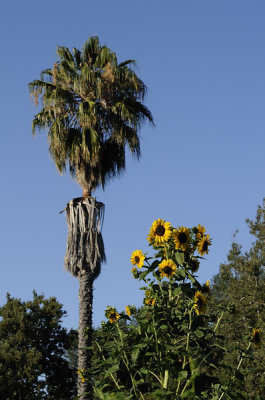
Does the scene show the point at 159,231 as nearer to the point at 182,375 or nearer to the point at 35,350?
the point at 182,375

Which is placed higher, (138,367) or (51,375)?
(51,375)

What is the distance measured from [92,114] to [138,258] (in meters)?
11.4

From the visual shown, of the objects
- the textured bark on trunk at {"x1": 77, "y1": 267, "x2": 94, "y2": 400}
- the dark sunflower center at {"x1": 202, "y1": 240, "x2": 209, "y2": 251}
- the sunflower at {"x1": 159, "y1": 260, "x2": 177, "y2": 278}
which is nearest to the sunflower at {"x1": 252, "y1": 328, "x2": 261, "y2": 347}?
the dark sunflower center at {"x1": 202, "y1": 240, "x2": 209, "y2": 251}

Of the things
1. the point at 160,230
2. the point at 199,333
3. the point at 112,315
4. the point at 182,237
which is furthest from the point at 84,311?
the point at 199,333

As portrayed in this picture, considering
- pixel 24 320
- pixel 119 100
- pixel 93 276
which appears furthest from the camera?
pixel 24 320

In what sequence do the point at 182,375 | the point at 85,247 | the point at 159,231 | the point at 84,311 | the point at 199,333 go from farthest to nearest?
the point at 85,247 < the point at 84,311 < the point at 159,231 < the point at 199,333 < the point at 182,375

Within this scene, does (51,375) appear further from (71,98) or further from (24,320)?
(71,98)

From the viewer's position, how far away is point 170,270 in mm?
4848

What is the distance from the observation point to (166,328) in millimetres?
4742

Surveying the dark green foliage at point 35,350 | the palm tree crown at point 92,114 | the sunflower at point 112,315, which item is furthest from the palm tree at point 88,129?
the sunflower at point 112,315

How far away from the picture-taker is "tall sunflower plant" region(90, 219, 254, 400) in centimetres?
456

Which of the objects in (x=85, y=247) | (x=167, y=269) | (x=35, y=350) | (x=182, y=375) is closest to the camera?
(x=182, y=375)

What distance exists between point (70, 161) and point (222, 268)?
6.25 metres

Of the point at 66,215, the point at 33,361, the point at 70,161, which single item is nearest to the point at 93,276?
the point at 66,215
